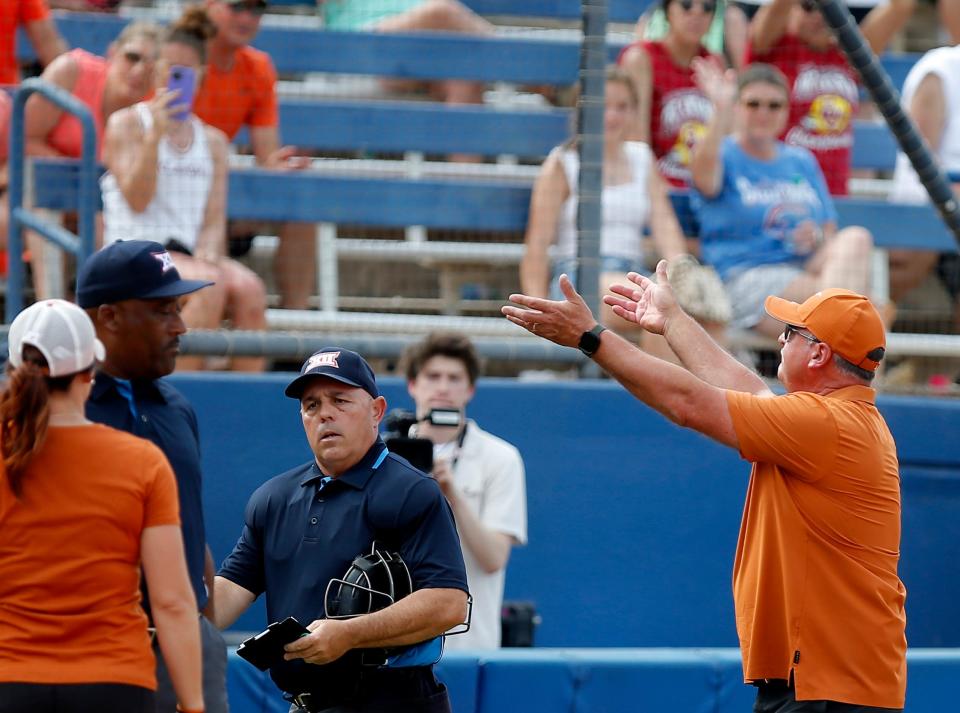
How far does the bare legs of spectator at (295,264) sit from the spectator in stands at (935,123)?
121 inches

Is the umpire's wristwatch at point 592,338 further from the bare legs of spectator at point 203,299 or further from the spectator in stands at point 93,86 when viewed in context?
the spectator in stands at point 93,86

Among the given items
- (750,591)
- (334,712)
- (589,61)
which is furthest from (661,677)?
(589,61)

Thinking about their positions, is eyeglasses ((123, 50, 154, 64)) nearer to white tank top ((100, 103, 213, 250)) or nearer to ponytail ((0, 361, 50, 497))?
white tank top ((100, 103, 213, 250))

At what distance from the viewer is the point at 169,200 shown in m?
6.29

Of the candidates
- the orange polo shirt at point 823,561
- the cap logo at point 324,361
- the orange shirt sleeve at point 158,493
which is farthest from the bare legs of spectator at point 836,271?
the orange shirt sleeve at point 158,493

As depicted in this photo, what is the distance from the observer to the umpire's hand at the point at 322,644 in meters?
3.40

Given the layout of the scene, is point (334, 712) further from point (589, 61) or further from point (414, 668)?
point (589, 61)

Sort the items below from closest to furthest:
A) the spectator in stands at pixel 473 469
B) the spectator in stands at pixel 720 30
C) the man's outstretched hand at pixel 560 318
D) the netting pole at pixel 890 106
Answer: the man's outstretched hand at pixel 560 318 → the spectator in stands at pixel 473 469 → the netting pole at pixel 890 106 → the spectator in stands at pixel 720 30

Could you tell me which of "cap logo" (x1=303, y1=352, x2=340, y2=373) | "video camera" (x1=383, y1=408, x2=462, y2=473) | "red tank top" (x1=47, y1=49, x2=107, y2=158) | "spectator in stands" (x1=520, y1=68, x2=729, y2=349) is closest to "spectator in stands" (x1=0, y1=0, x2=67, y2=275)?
"red tank top" (x1=47, y1=49, x2=107, y2=158)

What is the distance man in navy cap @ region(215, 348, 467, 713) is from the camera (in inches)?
138

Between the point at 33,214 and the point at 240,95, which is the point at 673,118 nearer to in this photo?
the point at 240,95

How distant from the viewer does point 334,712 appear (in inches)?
140

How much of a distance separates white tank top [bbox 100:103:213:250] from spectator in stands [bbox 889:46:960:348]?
11.7 ft

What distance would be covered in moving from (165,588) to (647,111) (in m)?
4.95
